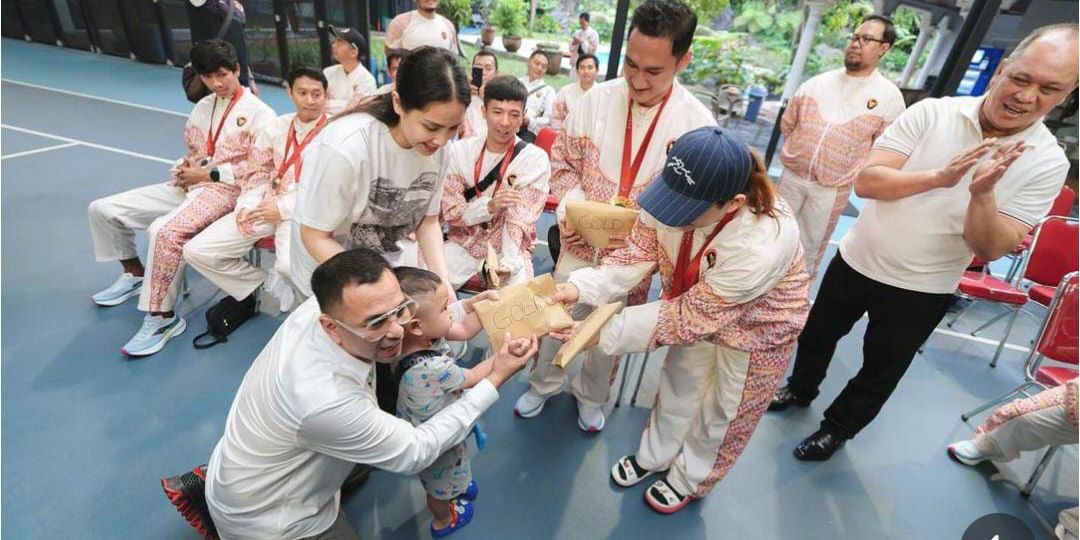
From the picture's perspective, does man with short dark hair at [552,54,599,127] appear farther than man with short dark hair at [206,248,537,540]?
Yes

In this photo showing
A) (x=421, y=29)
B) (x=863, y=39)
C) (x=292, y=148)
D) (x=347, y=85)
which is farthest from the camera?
(x=421, y=29)

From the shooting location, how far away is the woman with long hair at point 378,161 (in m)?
1.43

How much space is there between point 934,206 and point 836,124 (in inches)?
67.0

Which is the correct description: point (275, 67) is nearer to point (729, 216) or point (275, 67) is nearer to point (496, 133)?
point (496, 133)

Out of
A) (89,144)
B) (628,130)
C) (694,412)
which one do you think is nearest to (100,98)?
(89,144)

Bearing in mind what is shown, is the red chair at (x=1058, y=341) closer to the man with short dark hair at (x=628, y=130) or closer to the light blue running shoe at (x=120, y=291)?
the man with short dark hair at (x=628, y=130)

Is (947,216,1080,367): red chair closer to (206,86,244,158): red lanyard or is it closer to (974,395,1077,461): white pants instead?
(974,395,1077,461): white pants

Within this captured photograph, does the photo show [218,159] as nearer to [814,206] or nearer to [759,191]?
[759,191]

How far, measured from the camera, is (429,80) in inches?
54.9

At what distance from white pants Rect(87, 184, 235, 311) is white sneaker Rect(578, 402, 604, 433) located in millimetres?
2233

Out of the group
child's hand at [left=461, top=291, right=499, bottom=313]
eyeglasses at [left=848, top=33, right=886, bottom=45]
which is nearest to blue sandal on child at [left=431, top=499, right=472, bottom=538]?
child's hand at [left=461, top=291, right=499, bottom=313]

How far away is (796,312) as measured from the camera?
1642 millimetres

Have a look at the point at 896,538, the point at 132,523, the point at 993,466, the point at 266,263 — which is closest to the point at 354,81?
the point at 266,263

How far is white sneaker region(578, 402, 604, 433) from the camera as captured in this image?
7.92 ft
